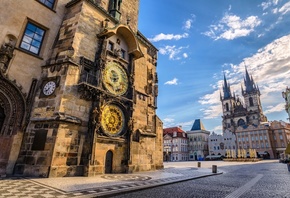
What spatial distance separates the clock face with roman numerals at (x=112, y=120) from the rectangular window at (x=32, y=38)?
627 centimetres

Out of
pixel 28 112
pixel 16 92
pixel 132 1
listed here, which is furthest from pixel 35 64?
pixel 132 1

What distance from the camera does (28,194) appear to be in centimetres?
561

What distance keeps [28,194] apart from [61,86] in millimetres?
6785

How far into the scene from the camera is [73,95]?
11.3 meters

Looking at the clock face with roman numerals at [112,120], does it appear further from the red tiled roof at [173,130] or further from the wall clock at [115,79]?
the red tiled roof at [173,130]

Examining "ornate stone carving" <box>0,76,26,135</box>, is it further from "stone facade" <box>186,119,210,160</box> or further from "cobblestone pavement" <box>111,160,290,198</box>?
"stone facade" <box>186,119,210,160</box>

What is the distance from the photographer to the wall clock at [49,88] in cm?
1103

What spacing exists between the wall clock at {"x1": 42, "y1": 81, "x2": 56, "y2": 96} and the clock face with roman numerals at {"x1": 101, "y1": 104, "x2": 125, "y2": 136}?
354cm

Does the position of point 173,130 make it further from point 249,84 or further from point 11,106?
point 11,106

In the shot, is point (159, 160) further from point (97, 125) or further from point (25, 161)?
point (25, 161)

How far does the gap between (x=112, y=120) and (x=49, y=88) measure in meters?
4.85

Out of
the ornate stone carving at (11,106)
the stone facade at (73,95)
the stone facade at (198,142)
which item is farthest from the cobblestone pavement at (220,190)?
the stone facade at (198,142)

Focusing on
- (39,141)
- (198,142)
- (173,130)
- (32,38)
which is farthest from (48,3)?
(198,142)

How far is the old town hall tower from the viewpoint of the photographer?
88869 mm
